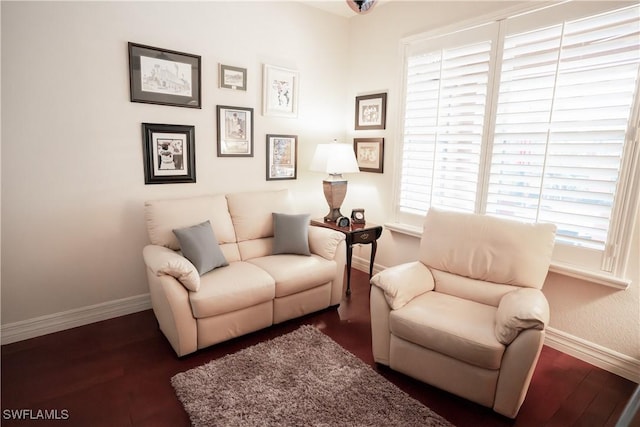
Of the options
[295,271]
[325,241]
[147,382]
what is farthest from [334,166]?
[147,382]

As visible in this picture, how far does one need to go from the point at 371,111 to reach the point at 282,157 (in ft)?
3.57

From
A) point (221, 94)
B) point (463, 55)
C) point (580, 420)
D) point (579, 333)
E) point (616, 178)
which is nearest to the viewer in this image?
point (580, 420)

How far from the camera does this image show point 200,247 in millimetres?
2523

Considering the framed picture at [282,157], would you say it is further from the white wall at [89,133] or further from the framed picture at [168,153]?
the framed picture at [168,153]

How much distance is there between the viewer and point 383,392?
6.55 ft

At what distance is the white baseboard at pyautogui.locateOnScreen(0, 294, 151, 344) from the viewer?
244 cm

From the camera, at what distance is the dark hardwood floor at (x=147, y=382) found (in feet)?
6.07

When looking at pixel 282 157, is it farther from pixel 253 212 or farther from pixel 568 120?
pixel 568 120

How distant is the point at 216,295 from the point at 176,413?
69cm

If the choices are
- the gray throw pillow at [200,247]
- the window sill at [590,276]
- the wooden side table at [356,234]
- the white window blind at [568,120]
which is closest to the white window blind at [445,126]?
the white window blind at [568,120]

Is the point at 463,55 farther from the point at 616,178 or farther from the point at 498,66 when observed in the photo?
the point at 616,178

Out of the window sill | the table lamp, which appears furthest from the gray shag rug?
the table lamp

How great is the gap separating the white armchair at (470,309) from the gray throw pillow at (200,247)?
1199mm

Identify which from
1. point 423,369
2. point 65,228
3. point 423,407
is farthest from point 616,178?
point 65,228
